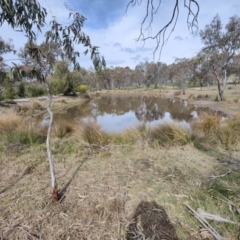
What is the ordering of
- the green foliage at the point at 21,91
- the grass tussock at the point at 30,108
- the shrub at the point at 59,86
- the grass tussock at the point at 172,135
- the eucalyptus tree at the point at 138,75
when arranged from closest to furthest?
the grass tussock at the point at 172,135 → the grass tussock at the point at 30,108 → the green foliage at the point at 21,91 → the shrub at the point at 59,86 → the eucalyptus tree at the point at 138,75

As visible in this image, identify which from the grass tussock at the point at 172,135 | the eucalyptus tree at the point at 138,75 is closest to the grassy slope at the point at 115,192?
the grass tussock at the point at 172,135

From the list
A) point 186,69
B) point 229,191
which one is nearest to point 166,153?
point 229,191

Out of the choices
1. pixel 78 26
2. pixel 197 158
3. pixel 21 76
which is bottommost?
pixel 197 158

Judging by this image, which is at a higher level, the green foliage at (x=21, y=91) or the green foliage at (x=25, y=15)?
the green foliage at (x=25, y=15)

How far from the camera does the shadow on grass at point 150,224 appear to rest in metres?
1.55

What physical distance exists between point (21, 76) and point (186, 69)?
33.6 metres

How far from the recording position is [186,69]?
104 ft

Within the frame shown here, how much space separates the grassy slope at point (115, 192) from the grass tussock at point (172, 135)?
387mm

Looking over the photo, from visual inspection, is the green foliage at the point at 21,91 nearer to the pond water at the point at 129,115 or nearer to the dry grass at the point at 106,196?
the pond water at the point at 129,115

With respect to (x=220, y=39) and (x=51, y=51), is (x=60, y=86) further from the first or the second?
(x=51, y=51)

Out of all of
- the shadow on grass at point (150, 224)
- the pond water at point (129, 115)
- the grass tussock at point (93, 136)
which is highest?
the grass tussock at point (93, 136)

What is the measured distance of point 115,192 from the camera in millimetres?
2145

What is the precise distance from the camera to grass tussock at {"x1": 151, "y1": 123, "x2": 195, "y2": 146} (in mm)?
A: 3982

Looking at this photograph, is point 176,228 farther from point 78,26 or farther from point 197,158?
point 78,26
